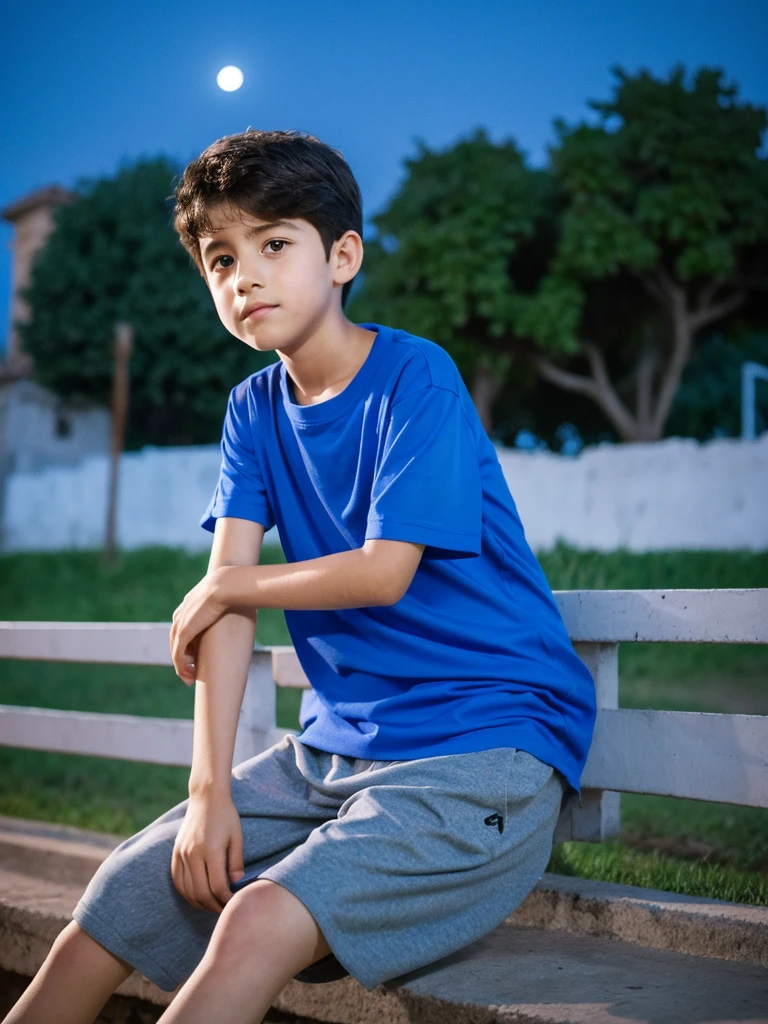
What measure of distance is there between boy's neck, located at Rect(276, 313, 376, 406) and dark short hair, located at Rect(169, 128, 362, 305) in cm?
15

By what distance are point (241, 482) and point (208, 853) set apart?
2.21ft

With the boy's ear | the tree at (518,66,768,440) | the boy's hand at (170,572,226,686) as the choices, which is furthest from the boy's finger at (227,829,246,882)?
the tree at (518,66,768,440)

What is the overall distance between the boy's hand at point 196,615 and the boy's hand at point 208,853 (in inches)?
9.7

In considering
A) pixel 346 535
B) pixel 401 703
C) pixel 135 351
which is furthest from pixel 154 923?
pixel 135 351

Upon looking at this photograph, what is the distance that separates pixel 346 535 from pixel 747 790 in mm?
853

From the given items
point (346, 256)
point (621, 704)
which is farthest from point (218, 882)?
point (621, 704)

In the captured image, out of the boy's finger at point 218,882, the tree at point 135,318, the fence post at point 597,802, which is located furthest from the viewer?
the tree at point 135,318

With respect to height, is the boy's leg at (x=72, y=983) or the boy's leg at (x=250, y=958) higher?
the boy's leg at (x=250, y=958)

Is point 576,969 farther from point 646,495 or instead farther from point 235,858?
point 646,495

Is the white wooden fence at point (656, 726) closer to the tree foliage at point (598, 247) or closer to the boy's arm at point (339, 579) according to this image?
the boy's arm at point (339, 579)

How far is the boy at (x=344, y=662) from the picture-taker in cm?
162

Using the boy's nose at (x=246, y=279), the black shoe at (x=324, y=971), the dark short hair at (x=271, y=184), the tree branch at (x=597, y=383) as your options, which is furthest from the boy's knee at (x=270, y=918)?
the tree branch at (x=597, y=383)

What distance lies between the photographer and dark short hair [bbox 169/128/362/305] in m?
1.82

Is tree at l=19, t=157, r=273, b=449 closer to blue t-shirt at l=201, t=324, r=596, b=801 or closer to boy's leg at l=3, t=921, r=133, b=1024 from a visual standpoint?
blue t-shirt at l=201, t=324, r=596, b=801
